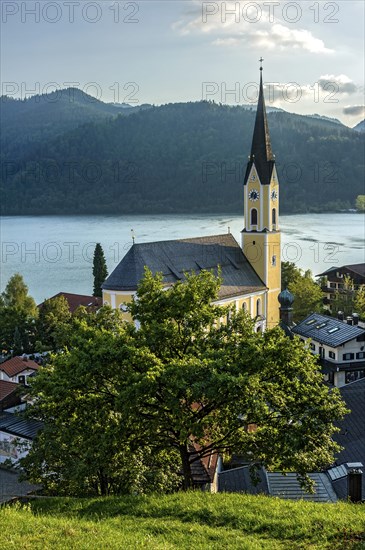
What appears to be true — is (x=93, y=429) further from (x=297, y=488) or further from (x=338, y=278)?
(x=338, y=278)

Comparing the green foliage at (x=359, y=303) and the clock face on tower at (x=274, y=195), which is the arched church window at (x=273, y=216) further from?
the green foliage at (x=359, y=303)

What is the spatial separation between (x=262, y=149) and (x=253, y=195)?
8.92ft

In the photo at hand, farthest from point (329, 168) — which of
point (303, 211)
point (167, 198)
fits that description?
point (167, 198)

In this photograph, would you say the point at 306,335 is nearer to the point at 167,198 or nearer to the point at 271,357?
the point at 271,357

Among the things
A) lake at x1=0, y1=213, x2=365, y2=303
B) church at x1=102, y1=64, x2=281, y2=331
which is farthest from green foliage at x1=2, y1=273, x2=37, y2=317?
church at x1=102, y1=64, x2=281, y2=331

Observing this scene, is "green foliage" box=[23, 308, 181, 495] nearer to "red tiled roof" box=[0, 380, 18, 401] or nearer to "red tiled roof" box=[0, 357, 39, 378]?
"red tiled roof" box=[0, 380, 18, 401]

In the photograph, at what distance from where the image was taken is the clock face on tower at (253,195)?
1464 inches

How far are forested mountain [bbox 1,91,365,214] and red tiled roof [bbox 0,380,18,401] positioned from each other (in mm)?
102366

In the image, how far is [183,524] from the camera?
831 centimetres

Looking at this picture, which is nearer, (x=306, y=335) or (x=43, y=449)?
(x=43, y=449)

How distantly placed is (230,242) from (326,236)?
209 feet

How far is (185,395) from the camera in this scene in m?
9.66

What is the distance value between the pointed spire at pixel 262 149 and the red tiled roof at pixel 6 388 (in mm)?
19400

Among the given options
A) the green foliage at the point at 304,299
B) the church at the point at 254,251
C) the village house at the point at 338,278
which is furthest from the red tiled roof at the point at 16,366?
the village house at the point at 338,278
